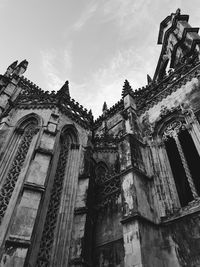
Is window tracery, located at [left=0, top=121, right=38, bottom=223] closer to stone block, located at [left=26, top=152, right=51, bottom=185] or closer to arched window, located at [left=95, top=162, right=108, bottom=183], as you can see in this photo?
stone block, located at [left=26, top=152, right=51, bottom=185]

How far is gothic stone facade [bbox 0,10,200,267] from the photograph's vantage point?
266 inches

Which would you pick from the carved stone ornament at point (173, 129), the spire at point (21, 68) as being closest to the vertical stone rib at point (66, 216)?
the carved stone ornament at point (173, 129)

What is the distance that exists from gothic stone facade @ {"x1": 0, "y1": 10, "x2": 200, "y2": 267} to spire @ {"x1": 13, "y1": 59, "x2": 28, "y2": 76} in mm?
7115

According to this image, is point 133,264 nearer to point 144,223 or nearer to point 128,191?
point 144,223

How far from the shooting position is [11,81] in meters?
17.1

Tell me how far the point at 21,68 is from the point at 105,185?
13712 mm

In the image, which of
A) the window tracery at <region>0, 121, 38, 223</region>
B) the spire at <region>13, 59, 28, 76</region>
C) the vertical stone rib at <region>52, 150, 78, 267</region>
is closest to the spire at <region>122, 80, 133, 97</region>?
the vertical stone rib at <region>52, 150, 78, 267</region>

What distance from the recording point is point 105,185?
10.3 metres

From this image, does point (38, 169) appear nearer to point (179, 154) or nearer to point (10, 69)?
point (179, 154)

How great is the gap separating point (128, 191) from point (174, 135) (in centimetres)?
330

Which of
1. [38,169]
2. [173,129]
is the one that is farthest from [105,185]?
[173,129]

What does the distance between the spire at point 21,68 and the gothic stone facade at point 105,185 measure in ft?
23.3

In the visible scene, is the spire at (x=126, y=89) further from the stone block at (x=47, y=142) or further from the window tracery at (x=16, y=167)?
the window tracery at (x=16, y=167)

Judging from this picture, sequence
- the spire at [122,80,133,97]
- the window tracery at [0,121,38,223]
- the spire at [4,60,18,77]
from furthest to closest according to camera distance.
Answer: the spire at [4,60,18,77] → the spire at [122,80,133,97] → the window tracery at [0,121,38,223]
